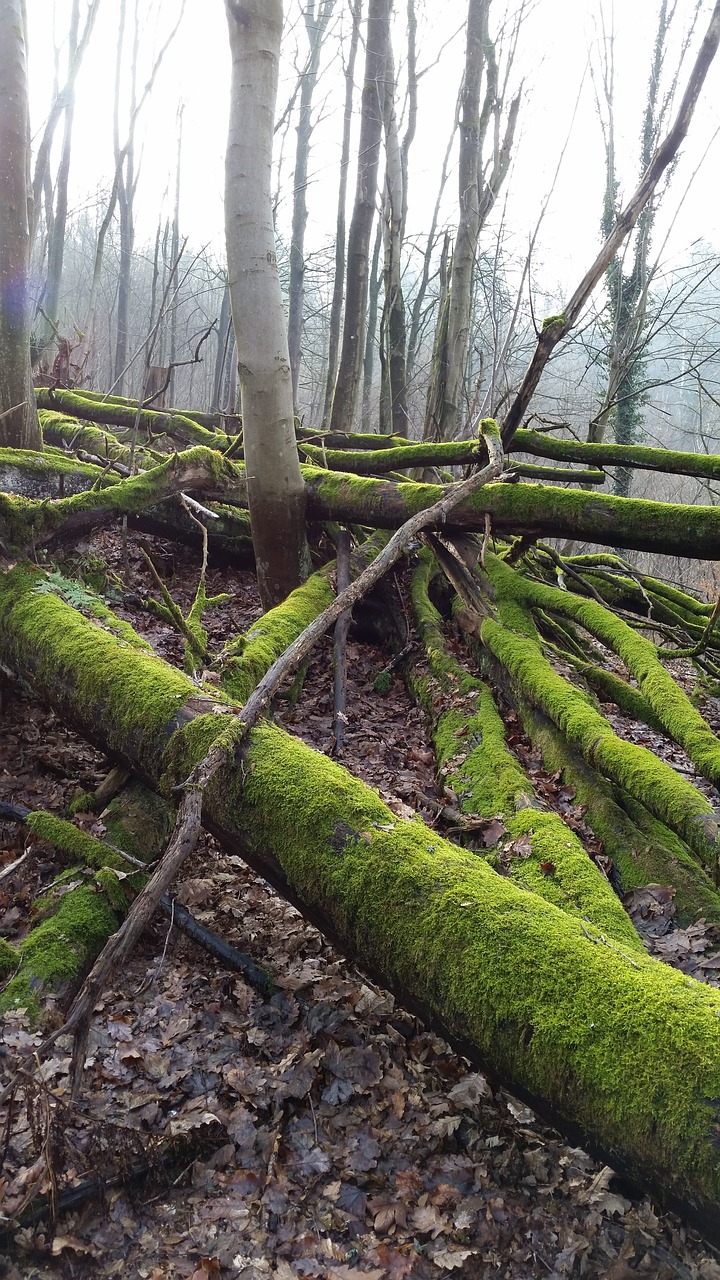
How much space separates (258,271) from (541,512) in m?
2.80

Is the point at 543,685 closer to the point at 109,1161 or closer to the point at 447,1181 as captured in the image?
the point at 447,1181

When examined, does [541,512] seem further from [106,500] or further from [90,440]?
[90,440]

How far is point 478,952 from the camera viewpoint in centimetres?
240

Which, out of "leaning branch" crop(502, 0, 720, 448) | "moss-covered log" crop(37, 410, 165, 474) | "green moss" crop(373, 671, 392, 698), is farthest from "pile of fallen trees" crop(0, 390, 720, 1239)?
"leaning branch" crop(502, 0, 720, 448)

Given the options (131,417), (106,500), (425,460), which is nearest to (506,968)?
(106,500)

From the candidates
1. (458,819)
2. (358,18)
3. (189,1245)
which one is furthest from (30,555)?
(358,18)

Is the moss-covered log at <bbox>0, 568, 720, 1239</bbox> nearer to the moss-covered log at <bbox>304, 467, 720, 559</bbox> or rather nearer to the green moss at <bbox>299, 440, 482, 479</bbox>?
the moss-covered log at <bbox>304, 467, 720, 559</bbox>

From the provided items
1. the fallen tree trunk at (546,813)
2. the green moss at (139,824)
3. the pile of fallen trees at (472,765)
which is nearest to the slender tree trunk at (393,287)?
the pile of fallen trees at (472,765)

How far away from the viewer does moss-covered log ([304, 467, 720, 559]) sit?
485cm

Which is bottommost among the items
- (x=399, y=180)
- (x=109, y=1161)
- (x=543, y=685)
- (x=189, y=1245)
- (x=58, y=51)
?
(x=189, y=1245)

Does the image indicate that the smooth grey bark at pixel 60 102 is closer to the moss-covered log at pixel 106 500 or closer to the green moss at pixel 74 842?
the moss-covered log at pixel 106 500

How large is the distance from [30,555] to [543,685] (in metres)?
3.70

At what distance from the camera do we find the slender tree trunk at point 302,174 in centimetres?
1744

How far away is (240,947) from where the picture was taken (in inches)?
137
